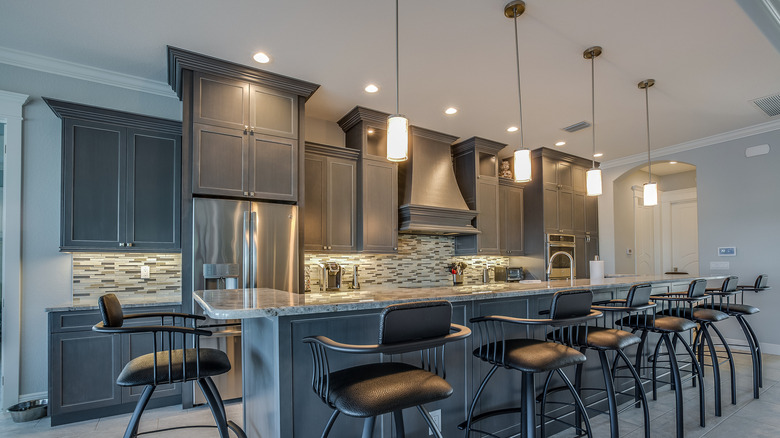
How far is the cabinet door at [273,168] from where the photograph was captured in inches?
130

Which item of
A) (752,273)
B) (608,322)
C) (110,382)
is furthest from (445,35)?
(752,273)

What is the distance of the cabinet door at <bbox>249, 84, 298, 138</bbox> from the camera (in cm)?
334

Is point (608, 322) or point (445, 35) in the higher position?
point (445, 35)

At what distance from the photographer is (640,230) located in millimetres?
7066

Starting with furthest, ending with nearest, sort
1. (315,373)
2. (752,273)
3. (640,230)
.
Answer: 1. (640,230)
2. (752,273)
3. (315,373)

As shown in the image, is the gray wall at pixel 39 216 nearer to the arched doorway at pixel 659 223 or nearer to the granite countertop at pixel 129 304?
the granite countertop at pixel 129 304

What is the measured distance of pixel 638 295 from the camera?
2355 millimetres

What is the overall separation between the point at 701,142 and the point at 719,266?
1.69 meters

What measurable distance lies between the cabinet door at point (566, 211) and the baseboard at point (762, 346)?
2359 millimetres

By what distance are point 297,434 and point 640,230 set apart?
7.34 meters

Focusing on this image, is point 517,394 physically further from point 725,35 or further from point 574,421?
point 725,35

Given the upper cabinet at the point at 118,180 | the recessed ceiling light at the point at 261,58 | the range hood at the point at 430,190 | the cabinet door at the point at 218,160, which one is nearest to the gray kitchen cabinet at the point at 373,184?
the range hood at the point at 430,190

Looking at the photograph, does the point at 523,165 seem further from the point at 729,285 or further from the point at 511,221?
the point at 511,221

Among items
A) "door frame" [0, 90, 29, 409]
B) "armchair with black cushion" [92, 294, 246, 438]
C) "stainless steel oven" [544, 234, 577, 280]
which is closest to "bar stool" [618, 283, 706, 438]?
"armchair with black cushion" [92, 294, 246, 438]
